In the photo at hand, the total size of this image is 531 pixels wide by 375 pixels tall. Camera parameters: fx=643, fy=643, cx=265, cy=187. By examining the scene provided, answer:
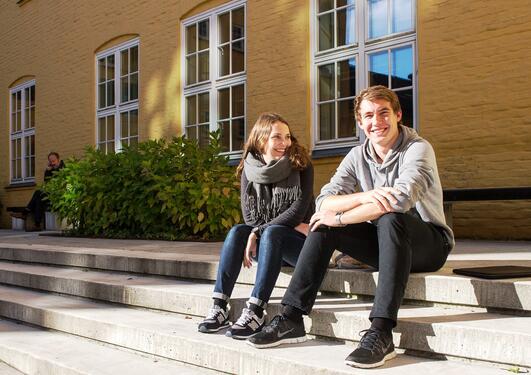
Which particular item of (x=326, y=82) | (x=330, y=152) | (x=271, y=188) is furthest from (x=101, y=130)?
(x=271, y=188)

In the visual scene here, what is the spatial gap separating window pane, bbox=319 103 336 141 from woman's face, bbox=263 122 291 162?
3.90m

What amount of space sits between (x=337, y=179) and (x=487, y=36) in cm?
330

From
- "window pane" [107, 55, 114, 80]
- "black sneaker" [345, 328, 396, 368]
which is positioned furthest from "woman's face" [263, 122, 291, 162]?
"window pane" [107, 55, 114, 80]

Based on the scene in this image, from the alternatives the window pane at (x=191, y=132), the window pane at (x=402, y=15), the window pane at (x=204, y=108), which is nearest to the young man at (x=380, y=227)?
the window pane at (x=402, y=15)

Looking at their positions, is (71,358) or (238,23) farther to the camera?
(238,23)

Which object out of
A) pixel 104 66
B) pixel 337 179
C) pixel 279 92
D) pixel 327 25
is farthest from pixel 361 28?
pixel 104 66

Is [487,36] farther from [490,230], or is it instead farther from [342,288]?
[342,288]

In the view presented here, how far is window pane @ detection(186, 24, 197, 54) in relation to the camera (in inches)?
Answer: 374

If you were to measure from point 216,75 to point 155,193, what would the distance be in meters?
Answer: 2.47

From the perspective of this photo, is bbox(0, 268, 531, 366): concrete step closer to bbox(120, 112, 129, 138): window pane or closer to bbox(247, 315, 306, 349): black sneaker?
bbox(247, 315, 306, 349): black sneaker

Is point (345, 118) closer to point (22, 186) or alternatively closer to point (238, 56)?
point (238, 56)

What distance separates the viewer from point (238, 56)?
8820 millimetres

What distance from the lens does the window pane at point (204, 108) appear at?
30.7 feet

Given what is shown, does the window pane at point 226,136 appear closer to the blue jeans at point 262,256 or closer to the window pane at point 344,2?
the window pane at point 344,2
